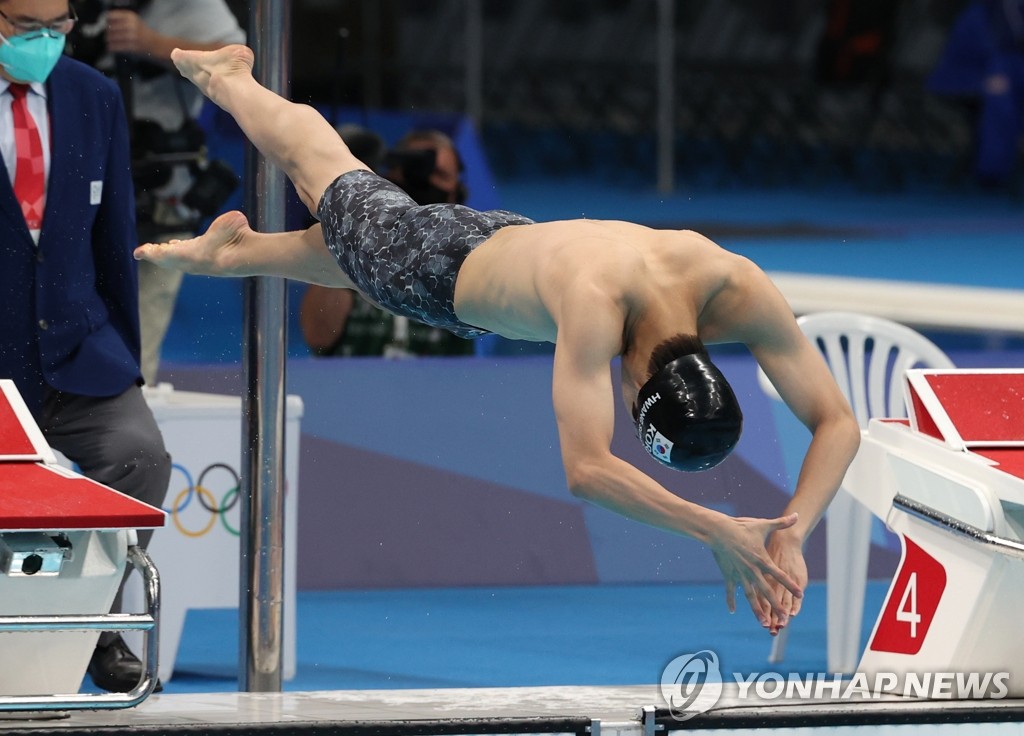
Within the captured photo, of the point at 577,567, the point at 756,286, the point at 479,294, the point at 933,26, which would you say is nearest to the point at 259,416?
the point at 479,294

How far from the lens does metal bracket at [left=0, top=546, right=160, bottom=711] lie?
3.42 metres

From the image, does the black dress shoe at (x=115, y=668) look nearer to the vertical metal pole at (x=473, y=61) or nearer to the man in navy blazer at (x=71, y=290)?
the man in navy blazer at (x=71, y=290)

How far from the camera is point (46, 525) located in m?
3.53

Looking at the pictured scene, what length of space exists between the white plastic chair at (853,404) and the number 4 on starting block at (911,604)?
0.78 metres

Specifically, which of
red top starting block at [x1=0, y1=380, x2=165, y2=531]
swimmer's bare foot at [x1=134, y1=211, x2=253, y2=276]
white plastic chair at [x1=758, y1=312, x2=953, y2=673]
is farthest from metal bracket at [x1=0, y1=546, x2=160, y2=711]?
white plastic chair at [x1=758, y1=312, x2=953, y2=673]

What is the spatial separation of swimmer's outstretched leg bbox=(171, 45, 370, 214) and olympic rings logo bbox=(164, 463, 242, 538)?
114 cm

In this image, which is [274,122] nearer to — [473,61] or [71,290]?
[71,290]

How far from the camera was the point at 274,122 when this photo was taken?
4301 mm

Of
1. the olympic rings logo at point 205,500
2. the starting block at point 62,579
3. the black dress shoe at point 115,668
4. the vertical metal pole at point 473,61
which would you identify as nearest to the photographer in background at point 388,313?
the olympic rings logo at point 205,500

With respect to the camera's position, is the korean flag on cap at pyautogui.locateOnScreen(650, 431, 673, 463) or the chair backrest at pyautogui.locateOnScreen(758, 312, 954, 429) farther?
the chair backrest at pyautogui.locateOnScreen(758, 312, 954, 429)

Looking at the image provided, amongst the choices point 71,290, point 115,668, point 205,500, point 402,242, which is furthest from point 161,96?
point 115,668

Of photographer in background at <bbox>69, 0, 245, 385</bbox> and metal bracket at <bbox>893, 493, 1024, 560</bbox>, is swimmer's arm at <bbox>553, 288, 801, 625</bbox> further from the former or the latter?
photographer in background at <bbox>69, 0, 245, 385</bbox>

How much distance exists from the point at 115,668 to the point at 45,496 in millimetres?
903

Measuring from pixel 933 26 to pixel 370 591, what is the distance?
14267 mm
